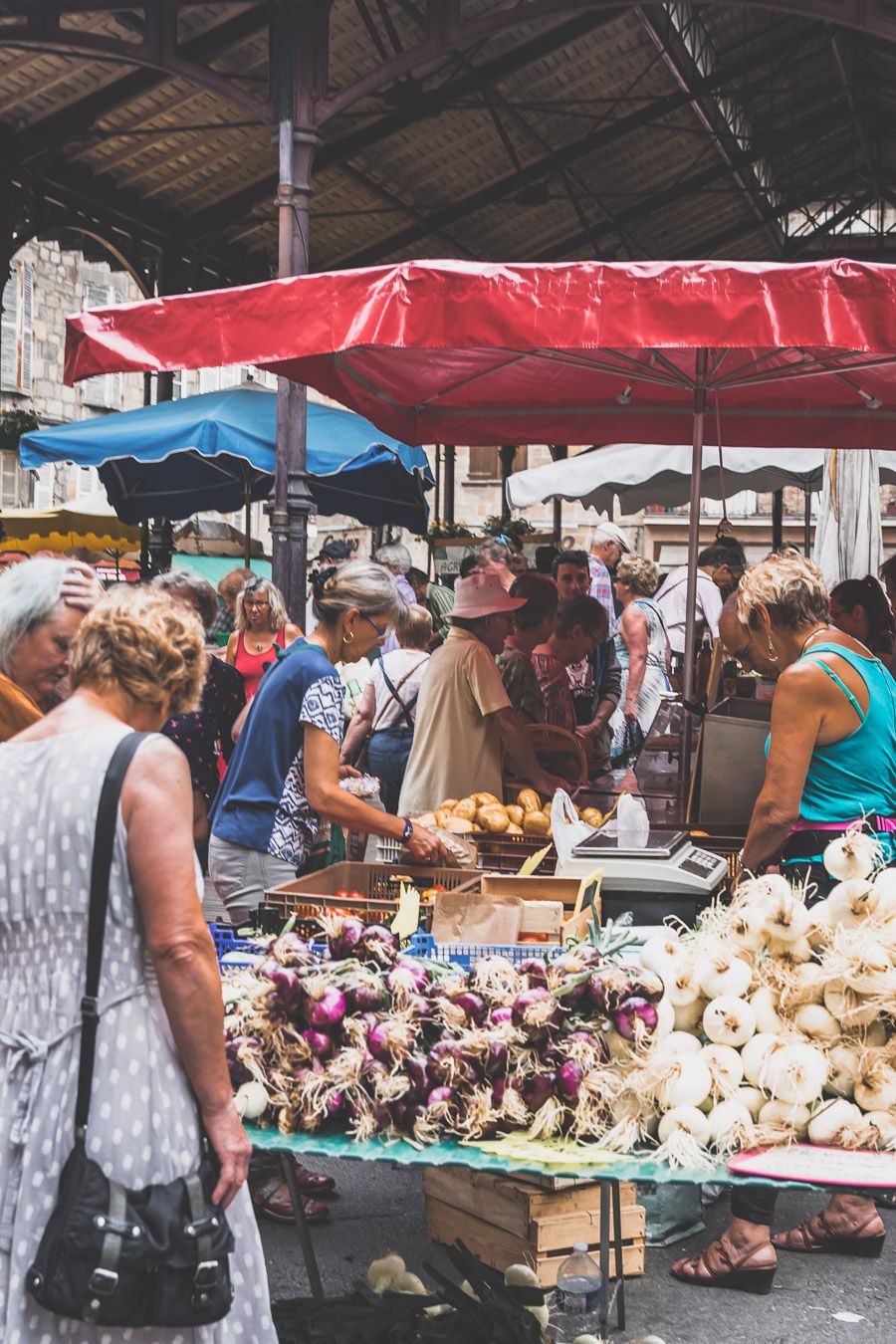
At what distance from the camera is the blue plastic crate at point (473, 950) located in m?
3.31

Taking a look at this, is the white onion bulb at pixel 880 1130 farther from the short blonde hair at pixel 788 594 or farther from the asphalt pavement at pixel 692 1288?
the short blonde hair at pixel 788 594

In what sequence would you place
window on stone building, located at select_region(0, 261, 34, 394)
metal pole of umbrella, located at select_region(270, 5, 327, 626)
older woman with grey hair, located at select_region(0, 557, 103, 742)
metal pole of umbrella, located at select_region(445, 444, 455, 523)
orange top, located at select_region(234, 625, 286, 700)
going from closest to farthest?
1. older woman with grey hair, located at select_region(0, 557, 103, 742)
2. metal pole of umbrella, located at select_region(270, 5, 327, 626)
3. orange top, located at select_region(234, 625, 286, 700)
4. metal pole of umbrella, located at select_region(445, 444, 455, 523)
5. window on stone building, located at select_region(0, 261, 34, 394)

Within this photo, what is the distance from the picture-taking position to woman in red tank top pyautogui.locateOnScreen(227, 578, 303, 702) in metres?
7.64

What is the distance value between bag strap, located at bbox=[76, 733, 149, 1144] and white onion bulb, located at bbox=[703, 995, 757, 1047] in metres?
1.20

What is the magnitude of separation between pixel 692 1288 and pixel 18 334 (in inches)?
1153

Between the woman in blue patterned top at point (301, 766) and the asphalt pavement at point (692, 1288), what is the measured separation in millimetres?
969

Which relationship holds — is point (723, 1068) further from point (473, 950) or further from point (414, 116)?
point (414, 116)

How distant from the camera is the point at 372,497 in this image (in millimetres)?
10852

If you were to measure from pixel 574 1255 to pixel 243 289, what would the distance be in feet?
9.09

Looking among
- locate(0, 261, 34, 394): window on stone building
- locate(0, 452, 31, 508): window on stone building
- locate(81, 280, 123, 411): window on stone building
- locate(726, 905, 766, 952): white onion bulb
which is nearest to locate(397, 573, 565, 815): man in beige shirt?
locate(726, 905, 766, 952): white onion bulb

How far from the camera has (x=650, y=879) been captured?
12.5ft

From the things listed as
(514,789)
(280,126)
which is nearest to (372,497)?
(280,126)

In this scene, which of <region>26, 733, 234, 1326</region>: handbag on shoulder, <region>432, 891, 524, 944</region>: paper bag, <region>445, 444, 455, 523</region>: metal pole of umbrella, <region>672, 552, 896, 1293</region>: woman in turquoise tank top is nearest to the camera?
<region>26, 733, 234, 1326</region>: handbag on shoulder

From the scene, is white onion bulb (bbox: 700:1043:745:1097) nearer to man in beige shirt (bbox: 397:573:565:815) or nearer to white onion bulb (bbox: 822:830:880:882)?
white onion bulb (bbox: 822:830:880:882)
